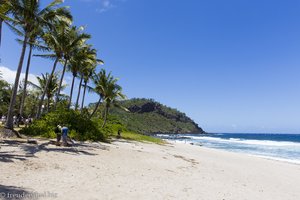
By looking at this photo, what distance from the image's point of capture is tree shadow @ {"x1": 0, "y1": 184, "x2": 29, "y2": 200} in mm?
6693

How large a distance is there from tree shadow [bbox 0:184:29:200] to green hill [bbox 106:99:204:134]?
132 meters

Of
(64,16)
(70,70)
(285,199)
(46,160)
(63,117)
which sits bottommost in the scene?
(285,199)

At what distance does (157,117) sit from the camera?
16200 centimetres

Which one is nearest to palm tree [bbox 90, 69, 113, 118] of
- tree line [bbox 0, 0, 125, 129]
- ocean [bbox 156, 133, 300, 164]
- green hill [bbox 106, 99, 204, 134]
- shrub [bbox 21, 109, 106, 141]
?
tree line [bbox 0, 0, 125, 129]

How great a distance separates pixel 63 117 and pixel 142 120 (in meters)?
126

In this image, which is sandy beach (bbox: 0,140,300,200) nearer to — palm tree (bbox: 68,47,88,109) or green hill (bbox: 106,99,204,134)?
palm tree (bbox: 68,47,88,109)

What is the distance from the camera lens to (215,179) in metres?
12.6

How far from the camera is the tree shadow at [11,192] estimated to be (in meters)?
6.69

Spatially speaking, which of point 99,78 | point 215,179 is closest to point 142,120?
point 99,78

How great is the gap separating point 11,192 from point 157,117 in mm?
155356

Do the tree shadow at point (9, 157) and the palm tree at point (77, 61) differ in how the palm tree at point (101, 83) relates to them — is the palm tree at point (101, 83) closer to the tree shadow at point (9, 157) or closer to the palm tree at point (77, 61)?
the palm tree at point (77, 61)

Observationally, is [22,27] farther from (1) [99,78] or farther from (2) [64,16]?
(1) [99,78]

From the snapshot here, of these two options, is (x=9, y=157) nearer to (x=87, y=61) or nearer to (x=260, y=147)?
(x=87, y=61)

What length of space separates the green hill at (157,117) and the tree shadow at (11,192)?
132m
